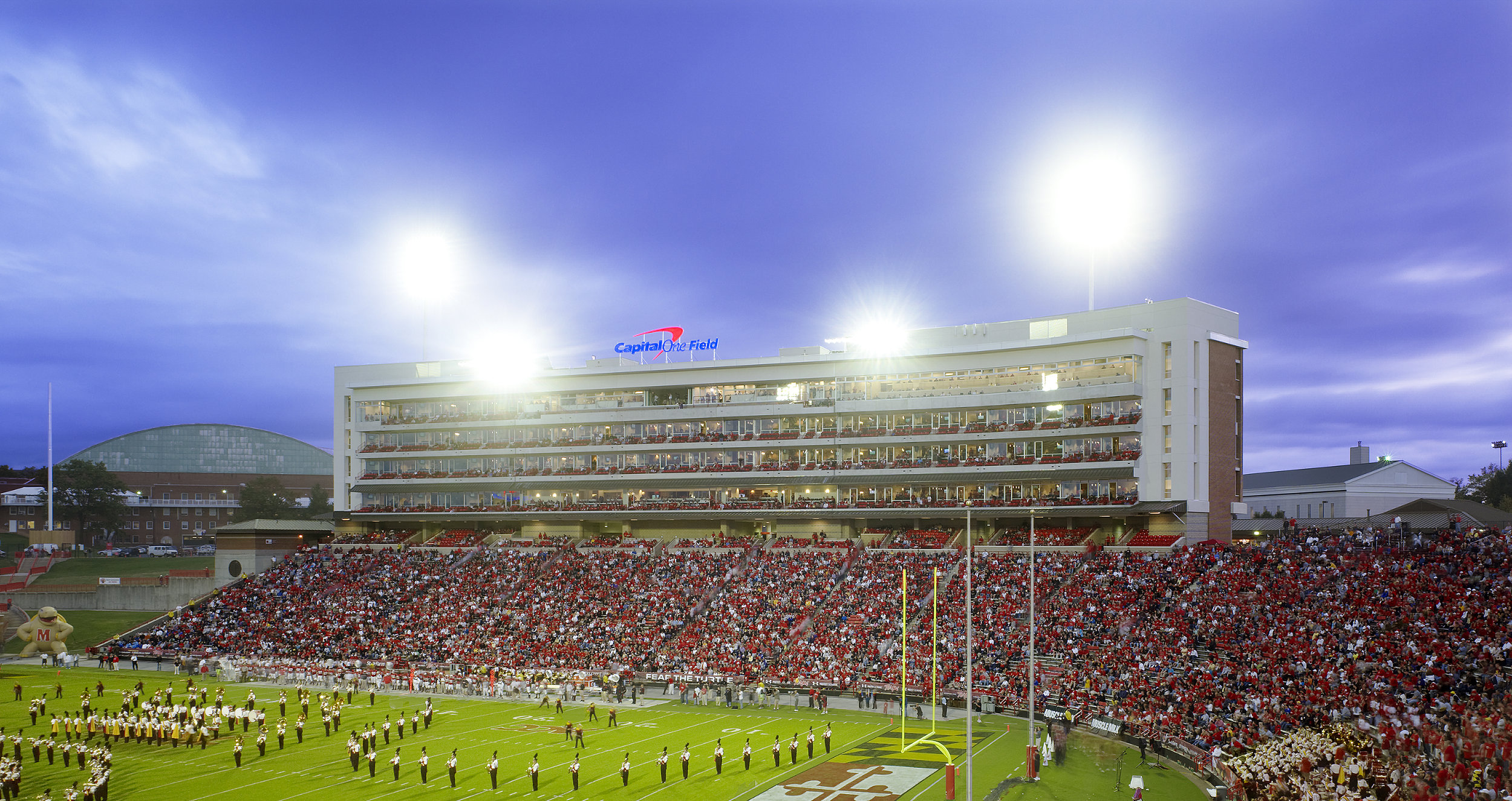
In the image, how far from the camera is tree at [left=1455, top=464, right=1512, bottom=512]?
79188 mm

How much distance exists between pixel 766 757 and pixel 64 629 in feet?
177

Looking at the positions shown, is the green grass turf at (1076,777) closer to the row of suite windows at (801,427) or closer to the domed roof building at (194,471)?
the row of suite windows at (801,427)

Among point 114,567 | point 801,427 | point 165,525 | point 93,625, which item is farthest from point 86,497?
point 801,427

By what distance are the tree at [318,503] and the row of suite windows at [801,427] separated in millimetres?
52439

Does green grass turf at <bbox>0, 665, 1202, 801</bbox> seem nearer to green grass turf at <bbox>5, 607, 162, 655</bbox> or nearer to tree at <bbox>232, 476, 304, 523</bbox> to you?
green grass turf at <bbox>5, 607, 162, 655</bbox>

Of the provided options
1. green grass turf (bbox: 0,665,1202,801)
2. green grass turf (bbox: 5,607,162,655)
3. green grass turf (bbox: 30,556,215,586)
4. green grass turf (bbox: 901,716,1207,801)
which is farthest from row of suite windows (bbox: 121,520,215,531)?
green grass turf (bbox: 901,716,1207,801)

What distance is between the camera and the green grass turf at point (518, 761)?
3241 centimetres

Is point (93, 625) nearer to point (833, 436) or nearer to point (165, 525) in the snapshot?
point (833, 436)

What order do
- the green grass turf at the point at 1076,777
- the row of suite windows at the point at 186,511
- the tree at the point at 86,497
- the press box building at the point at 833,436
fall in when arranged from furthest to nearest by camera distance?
1. the row of suite windows at the point at 186,511
2. the tree at the point at 86,497
3. the press box building at the point at 833,436
4. the green grass turf at the point at 1076,777

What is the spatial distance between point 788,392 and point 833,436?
15.3 ft

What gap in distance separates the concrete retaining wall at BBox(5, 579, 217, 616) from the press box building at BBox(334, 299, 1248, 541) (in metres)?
12.6

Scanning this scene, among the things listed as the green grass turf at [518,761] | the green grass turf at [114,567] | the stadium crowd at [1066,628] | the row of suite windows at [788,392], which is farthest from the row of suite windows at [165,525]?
the green grass turf at [518,761]

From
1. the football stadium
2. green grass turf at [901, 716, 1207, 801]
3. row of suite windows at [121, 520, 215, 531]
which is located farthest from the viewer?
row of suite windows at [121, 520, 215, 531]

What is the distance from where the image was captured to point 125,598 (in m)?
76.8
